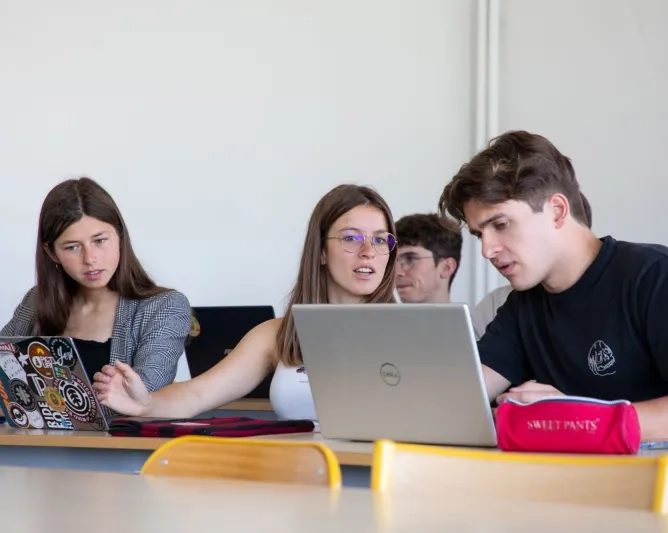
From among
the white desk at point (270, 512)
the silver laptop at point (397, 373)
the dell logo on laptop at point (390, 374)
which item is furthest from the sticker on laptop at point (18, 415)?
the white desk at point (270, 512)

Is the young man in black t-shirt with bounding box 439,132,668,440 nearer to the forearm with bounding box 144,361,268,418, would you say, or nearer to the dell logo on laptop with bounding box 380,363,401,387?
the dell logo on laptop with bounding box 380,363,401,387

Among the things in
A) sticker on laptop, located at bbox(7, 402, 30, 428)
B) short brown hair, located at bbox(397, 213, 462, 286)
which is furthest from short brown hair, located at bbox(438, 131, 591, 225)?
short brown hair, located at bbox(397, 213, 462, 286)

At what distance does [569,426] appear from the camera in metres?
1.75

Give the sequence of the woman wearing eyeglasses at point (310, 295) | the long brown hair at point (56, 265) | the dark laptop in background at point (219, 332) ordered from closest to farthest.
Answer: the woman wearing eyeglasses at point (310, 295) < the long brown hair at point (56, 265) < the dark laptop in background at point (219, 332)

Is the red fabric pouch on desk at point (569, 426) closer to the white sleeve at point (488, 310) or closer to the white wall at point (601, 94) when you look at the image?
the white sleeve at point (488, 310)

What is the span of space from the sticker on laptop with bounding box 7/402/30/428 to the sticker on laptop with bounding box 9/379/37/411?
2 cm

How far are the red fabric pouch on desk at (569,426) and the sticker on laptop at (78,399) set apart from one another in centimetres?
102

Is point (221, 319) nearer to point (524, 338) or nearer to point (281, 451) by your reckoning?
point (524, 338)

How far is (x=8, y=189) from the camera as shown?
4.44 metres

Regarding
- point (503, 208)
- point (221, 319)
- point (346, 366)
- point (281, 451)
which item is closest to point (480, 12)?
point (221, 319)

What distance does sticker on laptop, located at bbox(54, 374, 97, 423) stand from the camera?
242cm

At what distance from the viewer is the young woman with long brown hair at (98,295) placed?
9.43ft

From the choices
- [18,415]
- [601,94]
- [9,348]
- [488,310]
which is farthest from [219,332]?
[601,94]

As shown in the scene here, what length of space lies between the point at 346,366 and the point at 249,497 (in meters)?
0.88
